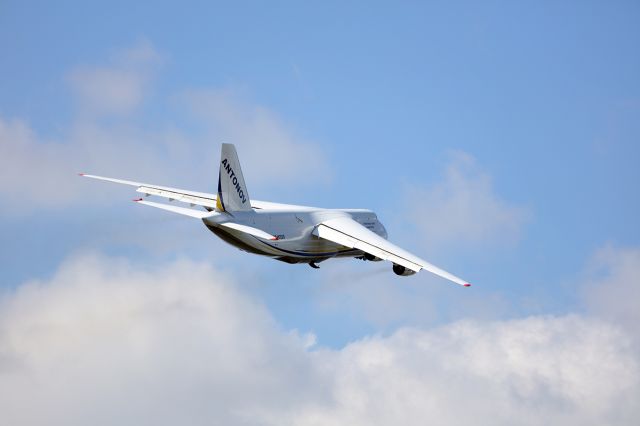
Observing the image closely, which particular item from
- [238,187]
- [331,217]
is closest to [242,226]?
[238,187]

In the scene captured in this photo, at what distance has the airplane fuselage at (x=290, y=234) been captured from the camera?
43906mm

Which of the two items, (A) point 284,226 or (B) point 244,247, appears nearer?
(B) point 244,247

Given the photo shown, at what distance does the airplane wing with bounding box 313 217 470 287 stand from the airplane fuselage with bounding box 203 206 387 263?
1.72ft

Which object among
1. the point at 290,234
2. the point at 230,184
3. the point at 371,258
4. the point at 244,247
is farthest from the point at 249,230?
the point at 371,258

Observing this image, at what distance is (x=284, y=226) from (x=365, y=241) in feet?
12.7

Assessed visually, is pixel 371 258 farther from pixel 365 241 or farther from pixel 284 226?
pixel 284 226

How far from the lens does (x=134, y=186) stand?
51.7 meters

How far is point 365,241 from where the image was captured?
46656 mm

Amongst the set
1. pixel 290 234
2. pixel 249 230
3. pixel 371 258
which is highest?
pixel 371 258

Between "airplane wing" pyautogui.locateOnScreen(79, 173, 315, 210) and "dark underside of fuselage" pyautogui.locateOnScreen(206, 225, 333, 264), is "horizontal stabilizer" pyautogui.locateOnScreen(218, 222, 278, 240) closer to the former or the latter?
"dark underside of fuselage" pyautogui.locateOnScreen(206, 225, 333, 264)

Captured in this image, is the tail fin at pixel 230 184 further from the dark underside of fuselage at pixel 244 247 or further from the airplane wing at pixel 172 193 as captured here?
the airplane wing at pixel 172 193

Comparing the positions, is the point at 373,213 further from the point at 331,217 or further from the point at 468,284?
the point at 468,284

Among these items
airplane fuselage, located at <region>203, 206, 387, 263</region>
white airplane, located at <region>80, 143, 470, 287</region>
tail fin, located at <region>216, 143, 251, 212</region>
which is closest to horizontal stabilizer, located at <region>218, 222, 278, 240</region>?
white airplane, located at <region>80, 143, 470, 287</region>

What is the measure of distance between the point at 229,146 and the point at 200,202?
8.94 meters
